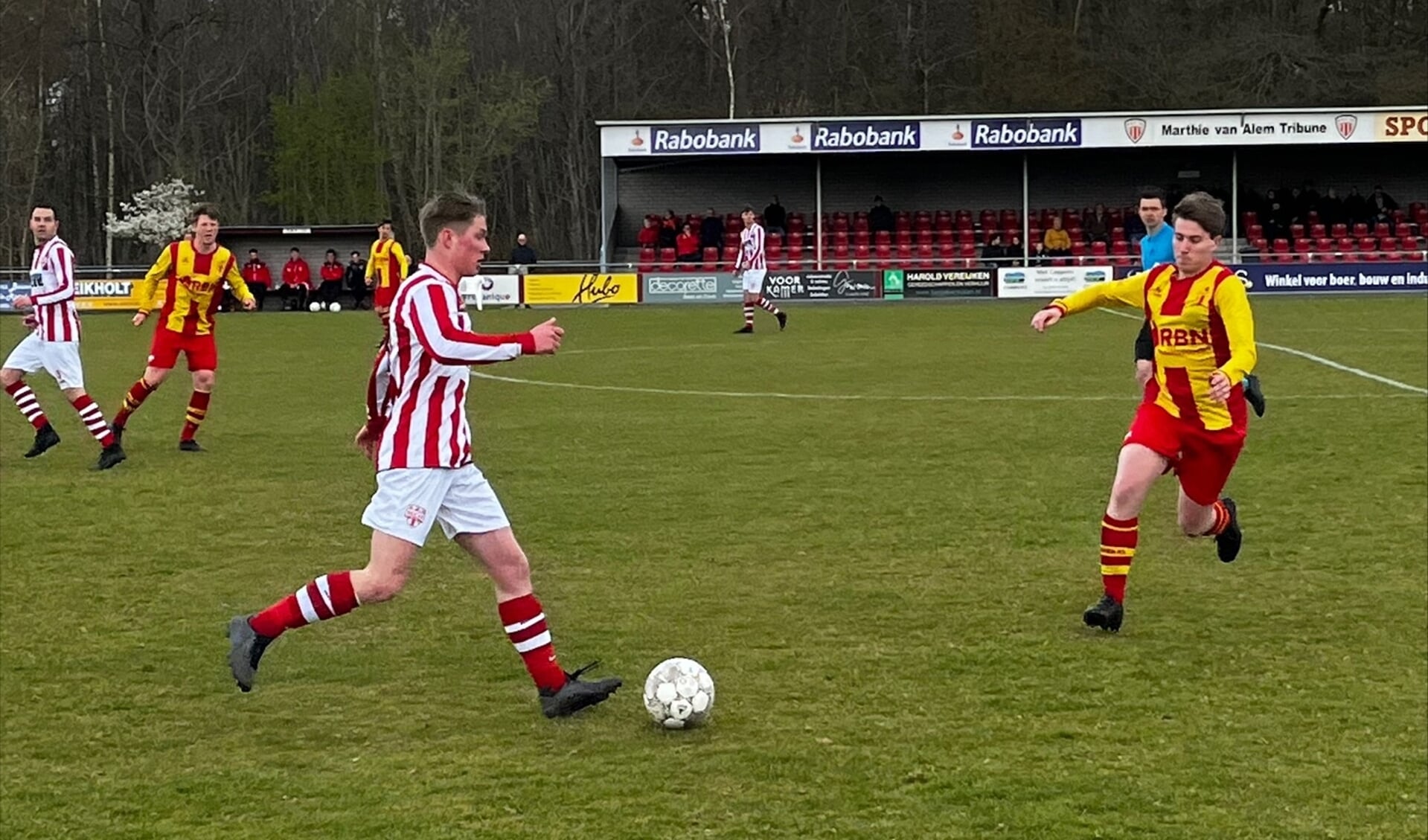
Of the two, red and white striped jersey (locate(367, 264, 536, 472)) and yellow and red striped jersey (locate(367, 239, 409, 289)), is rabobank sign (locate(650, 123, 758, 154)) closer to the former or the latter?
yellow and red striped jersey (locate(367, 239, 409, 289))

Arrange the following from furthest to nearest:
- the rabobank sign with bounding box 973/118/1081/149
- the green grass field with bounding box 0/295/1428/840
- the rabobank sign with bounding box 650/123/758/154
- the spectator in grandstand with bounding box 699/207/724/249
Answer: the rabobank sign with bounding box 650/123/758/154 < the rabobank sign with bounding box 973/118/1081/149 < the spectator in grandstand with bounding box 699/207/724/249 < the green grass field with bounding box 0/295/1428/840

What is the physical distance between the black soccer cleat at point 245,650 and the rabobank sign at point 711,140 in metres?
36.4

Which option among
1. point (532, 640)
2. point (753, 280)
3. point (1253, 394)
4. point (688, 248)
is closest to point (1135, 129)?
point (688, 248)

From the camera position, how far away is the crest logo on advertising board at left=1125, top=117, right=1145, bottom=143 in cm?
4156

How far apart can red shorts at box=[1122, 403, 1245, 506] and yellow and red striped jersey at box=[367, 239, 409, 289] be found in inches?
658

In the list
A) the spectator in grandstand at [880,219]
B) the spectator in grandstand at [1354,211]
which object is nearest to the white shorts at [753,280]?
the spectator in grandstand at [880,219]

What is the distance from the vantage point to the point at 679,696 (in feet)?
19.5

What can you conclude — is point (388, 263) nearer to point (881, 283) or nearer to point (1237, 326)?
point (881, 283)

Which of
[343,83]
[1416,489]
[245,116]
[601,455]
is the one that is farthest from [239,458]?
[245,116]

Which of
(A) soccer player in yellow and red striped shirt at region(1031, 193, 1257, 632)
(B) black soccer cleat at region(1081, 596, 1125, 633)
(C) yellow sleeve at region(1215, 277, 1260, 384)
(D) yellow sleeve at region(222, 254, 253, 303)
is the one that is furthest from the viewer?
(D) yellow sleeve at region(222, 254, 253, 303)

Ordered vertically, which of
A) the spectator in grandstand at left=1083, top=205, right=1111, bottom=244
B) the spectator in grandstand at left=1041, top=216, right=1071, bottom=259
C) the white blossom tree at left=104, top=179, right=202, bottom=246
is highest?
the white blossom tree at left=104, top=179, right=202, bottom=246

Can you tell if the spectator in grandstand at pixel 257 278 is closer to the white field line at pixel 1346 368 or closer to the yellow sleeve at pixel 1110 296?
the white field line at pixel 1346 368

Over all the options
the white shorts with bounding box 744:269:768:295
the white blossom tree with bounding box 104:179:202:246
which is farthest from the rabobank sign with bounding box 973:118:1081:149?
the white blossom tree with bounding box 104:179:202:246

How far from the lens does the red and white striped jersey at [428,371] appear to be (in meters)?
5.81
